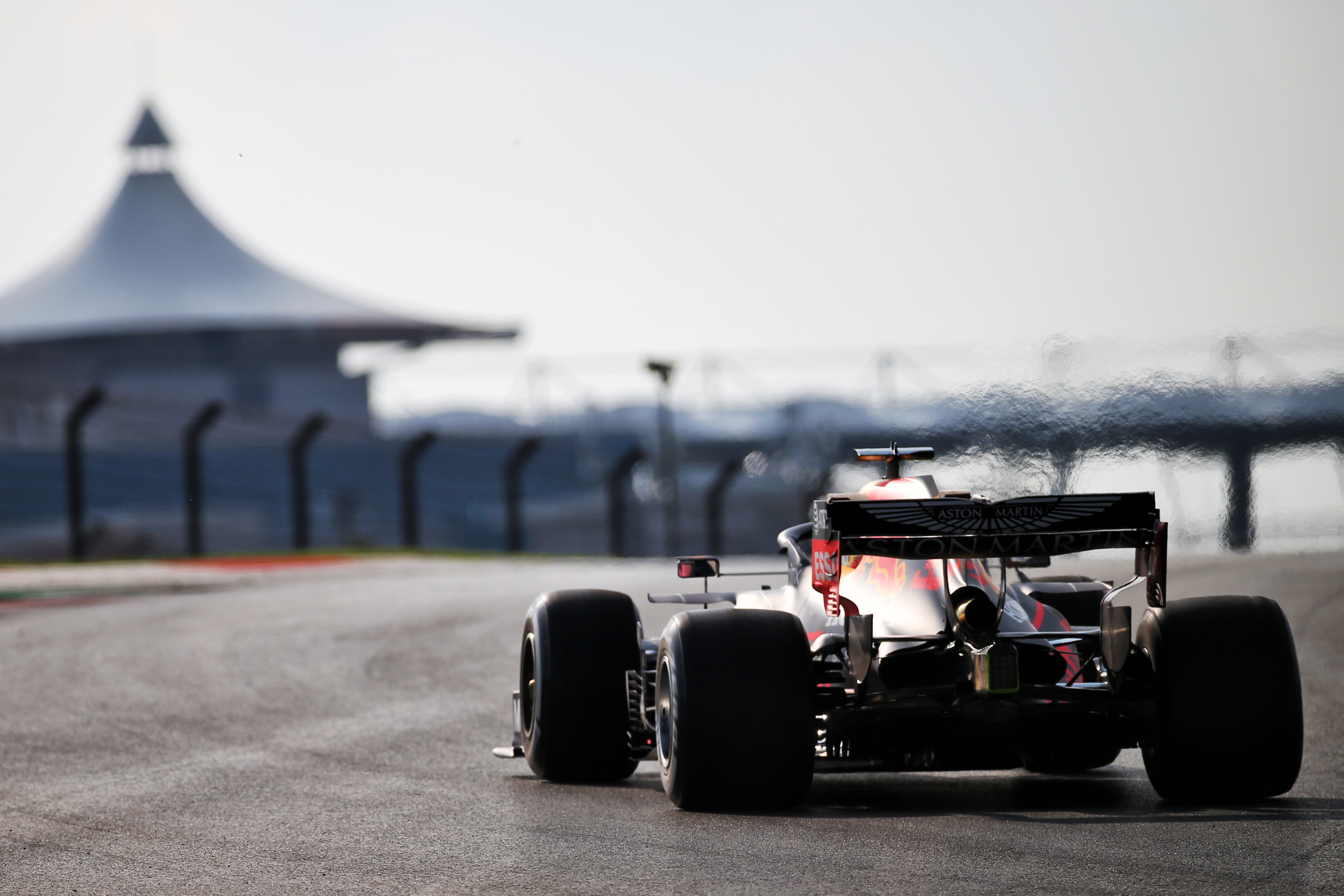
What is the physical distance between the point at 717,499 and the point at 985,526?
21.4 meters

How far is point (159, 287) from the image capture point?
54031 millimetres

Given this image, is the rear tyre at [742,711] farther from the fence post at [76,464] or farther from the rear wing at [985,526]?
the fence post at [76,464]

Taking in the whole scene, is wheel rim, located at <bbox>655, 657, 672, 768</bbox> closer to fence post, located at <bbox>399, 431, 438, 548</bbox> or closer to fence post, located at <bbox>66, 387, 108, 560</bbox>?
fence post, located at <bbox>66, 387, 108, 560</bbox>

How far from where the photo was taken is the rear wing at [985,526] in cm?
598

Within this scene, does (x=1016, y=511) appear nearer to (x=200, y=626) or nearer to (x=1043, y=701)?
→ (x=1043, y=701)

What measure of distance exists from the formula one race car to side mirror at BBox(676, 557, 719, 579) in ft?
3.20

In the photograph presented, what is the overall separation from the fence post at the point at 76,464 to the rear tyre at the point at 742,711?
62.5ft

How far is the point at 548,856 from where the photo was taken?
545cm

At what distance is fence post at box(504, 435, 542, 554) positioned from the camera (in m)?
26.2

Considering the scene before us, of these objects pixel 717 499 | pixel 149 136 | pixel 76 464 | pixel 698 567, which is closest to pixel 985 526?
pixel 698 567

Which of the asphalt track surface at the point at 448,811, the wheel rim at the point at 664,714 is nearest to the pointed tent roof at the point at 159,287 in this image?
the asphalt track surface at the point at 448,811

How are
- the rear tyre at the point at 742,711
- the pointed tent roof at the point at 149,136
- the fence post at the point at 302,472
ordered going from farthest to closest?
the pointed tent roof at the point at 149,136 → the fence post at the point at 302,472 → the rear tyre at the point at 742,711

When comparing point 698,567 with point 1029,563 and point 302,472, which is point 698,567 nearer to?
point 1029,563

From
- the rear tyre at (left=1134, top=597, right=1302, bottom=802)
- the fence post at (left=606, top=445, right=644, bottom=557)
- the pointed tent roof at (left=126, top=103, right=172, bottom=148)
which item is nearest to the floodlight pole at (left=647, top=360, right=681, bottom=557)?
the fence post at (left=606, top=445, right=644, bottom=557)
